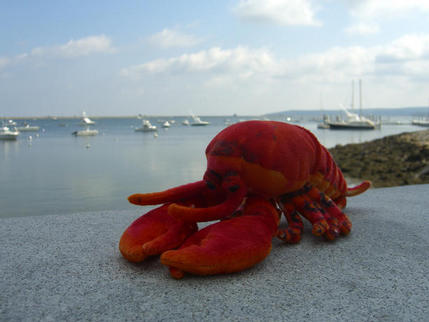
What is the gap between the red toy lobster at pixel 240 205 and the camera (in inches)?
108

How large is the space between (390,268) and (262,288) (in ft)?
3.53

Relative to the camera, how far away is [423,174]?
9055 millimetres

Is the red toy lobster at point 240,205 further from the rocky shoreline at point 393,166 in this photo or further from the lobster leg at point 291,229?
the rocky shoreline at point 393,166

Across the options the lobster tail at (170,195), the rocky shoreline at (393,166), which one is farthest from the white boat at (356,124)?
the lobster tail at (170,195)

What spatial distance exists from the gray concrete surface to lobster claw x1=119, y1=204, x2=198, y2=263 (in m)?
0.14

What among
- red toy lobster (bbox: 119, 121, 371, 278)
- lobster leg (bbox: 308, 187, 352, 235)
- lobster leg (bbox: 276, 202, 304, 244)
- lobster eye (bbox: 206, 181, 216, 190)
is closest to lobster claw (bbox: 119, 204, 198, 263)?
red toy lobster (bbox: 119, 121, 371, 278)

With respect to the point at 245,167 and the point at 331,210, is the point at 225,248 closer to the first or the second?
the point at 245,167

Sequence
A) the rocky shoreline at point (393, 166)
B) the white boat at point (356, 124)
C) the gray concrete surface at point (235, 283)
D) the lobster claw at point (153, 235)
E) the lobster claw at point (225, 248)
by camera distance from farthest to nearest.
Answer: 1. the white boat at point (356, 124)
2. the rocky shoreline at point (393, 166)
3. the lobster claw at point (153, 235)
4. the lobster claw at point (225, 248)
5. the gray concrete surface at point (235, 283)

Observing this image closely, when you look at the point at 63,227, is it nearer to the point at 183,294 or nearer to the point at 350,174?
the point at 183,294

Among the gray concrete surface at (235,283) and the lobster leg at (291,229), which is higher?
the lobster leg at (291,229)

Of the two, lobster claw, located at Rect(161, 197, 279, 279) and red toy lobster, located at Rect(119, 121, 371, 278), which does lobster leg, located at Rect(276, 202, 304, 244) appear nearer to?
red toy lobster, located at Rect(119, 121, 371, 278)

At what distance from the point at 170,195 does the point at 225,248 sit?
82 cm

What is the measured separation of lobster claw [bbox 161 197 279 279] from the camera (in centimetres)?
265

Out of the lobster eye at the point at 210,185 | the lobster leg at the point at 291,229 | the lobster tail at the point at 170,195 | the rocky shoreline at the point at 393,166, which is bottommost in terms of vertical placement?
the rocky shoreline at the point at 393,166
